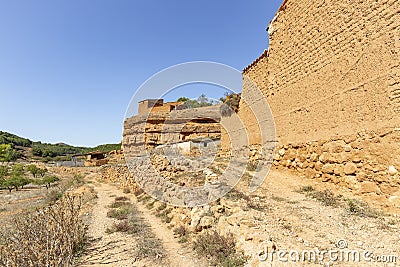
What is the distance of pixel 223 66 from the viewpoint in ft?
30.5

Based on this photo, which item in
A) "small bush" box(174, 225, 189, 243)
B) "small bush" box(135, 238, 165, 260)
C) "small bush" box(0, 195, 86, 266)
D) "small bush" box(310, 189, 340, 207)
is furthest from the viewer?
"small bush" box(174, 225, 189, 243)

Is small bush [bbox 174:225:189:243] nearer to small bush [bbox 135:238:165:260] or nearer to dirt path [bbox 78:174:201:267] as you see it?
dirt path [bbox 78:174:201:267]

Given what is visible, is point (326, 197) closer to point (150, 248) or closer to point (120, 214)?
point (150, 248)

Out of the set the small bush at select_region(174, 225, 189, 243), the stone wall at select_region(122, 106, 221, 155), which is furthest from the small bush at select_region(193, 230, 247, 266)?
the stone wall at select_region(122, 106, 221, 155)

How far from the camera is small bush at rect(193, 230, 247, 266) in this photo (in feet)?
11.9

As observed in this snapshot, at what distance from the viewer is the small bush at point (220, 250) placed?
3.62 m

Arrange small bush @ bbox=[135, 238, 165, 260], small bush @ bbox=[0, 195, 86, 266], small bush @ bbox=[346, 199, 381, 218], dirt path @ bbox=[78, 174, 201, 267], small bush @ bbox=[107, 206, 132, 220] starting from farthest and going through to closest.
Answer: small bush @ bbox=[107, 206, 132, 220] < small bush @ bbox=[135, 238, 165, 260] < dirt path @ bbox=[78, 174, 201, 267] < small bush @ bbox=[346, 199, 381, 218] < small bush @ bbox=[0, 195, 86, 266]

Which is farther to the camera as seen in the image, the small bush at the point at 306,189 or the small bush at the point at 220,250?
the small bush at the point at 306,189

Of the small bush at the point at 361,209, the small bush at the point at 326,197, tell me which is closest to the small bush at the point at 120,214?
the small bush at the point at 326,197

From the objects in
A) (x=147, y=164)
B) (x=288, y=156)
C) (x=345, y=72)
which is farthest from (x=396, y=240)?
(x=147, y=164)

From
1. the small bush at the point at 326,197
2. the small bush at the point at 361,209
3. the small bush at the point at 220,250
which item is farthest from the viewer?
the small bush at the point at 326,197

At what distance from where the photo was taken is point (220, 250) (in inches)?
163

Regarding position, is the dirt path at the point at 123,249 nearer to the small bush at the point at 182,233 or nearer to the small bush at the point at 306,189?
the small bush at the point at 182,233

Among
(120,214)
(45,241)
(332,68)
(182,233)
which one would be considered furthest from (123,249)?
(332,68)
